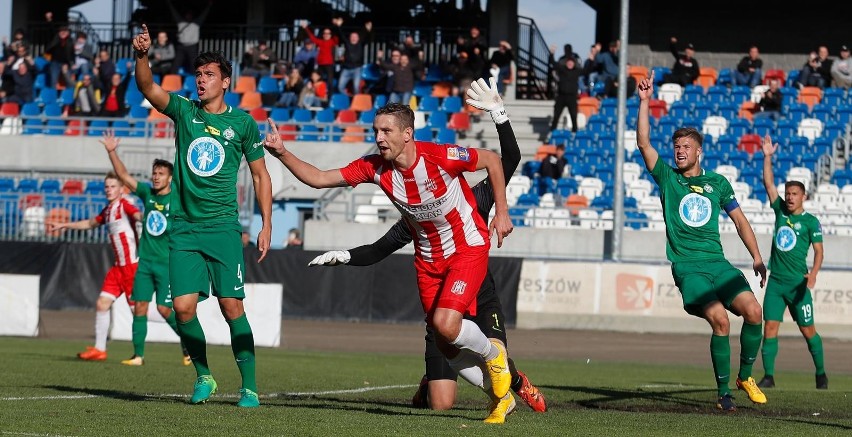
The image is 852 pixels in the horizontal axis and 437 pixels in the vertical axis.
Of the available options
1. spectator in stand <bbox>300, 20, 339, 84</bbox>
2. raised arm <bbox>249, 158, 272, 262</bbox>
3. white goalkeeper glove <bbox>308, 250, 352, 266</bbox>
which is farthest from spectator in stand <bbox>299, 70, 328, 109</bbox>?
white goalkeeper glove <bbox>308, 250, 352, 266</bbox>

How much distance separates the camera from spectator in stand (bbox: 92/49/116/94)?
3591 centimetres

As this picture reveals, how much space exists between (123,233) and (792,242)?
7.24m

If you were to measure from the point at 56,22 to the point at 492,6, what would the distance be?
44.6ft

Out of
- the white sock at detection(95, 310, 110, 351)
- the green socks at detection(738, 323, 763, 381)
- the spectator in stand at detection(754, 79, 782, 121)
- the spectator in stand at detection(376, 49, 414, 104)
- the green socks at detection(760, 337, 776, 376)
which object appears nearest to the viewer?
the green socks at detection(738, 323, 763, 381)

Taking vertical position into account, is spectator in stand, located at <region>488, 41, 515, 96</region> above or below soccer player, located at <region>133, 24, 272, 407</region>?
above

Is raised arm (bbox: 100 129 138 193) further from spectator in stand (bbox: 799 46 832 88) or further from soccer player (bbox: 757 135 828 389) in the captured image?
spectator in stand (bbox: 799 46 832 88)

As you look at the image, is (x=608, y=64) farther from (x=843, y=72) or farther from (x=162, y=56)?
(x=162, y=56)

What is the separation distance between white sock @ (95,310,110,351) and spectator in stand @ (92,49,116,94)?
21.2m

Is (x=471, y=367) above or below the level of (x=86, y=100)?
below

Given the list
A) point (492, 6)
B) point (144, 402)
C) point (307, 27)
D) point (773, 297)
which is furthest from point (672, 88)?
point (144, 402)

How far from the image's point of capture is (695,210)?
36.4 feet

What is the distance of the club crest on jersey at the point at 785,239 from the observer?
14.3 meters

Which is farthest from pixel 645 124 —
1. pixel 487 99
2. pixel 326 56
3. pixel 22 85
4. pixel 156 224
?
pixel 22 85

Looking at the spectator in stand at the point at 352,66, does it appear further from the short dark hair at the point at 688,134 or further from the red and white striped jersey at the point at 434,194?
the red and white striped jersey at the point at 434,194
